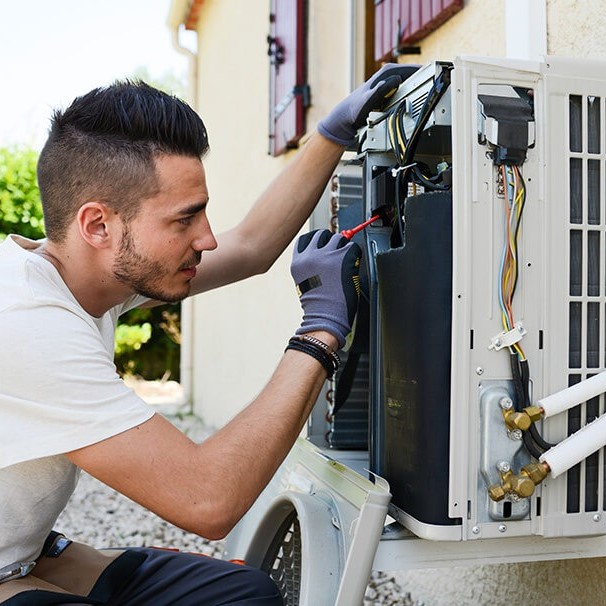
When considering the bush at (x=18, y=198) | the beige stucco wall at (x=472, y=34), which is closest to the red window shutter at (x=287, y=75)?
the beige stucco wall at (x=472, y=34)

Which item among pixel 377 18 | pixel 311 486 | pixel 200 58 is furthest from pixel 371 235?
pixel 200 58

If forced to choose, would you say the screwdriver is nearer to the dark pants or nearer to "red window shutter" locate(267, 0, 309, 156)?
the dark pants

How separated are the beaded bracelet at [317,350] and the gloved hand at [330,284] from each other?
3 cm

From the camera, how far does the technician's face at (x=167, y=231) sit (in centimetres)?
142

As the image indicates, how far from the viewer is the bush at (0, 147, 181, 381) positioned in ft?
28.3

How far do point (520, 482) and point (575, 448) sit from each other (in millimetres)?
105

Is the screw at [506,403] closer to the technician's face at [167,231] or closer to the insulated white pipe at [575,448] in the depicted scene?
the insulated white pipe at [575,448]

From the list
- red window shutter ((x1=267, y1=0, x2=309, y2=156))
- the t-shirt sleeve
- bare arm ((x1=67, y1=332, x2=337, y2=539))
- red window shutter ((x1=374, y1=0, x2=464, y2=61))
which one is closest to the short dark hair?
the t-shirt sleeve

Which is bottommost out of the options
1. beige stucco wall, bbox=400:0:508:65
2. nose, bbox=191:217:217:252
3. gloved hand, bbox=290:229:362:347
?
gloved hand, bbox=290:229:362:347

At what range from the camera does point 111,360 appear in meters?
1.45

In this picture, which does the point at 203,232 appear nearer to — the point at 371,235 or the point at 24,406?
the point at 371,235

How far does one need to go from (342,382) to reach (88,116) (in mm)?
789

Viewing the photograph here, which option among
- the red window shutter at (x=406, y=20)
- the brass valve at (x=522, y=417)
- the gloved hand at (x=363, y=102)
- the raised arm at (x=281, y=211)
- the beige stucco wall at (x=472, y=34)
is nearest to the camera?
the brass valve at (x=522, y=417)

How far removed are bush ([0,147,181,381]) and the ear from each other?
24.7ft
